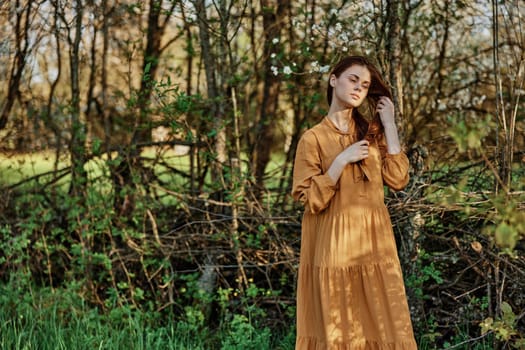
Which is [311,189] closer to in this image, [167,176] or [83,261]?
[83,261]

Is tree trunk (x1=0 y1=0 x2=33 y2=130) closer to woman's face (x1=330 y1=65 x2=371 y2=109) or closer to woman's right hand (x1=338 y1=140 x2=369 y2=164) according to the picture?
woman's face (x1=330 y1=65 x2=371 y2=109)

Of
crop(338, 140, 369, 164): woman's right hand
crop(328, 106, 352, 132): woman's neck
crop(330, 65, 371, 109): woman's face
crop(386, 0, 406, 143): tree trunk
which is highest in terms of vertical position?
crop(386, 0, 406, 143): tree trunk

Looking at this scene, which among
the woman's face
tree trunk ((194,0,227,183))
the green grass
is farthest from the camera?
tree trunk ((194,0,227,183))

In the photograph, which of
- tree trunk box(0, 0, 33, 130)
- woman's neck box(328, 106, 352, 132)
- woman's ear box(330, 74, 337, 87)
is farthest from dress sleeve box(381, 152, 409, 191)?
tree trunk box(0, 0, 33, 130)

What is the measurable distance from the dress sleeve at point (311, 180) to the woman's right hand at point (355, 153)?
0.11m

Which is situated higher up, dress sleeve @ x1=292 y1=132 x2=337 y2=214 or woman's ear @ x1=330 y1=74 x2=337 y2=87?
woman's ear @ x1=330 y1=74 x2=337 y2=87

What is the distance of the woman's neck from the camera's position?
3195 mm

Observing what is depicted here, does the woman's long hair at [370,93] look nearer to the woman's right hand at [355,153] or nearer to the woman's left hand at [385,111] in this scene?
the woman's left hand at [385,111]

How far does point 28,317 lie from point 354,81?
2.75m

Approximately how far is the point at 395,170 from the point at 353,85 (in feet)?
1.33

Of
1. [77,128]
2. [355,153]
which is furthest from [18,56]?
[355,153]

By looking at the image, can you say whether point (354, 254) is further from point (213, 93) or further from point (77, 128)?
point (77, 128)

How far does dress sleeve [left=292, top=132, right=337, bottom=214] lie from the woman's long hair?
0.22 meters

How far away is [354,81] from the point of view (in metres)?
3.12
